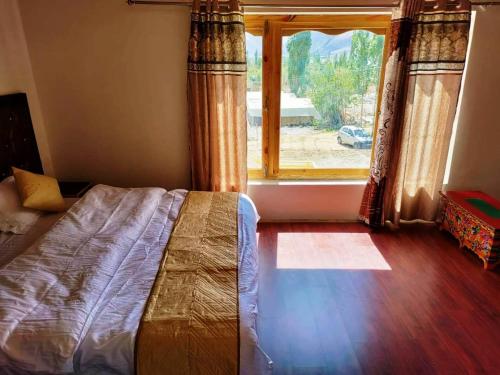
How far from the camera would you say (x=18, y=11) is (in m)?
2.90

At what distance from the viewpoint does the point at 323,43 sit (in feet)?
10.6

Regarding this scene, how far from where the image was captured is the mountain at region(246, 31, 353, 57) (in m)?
3.19

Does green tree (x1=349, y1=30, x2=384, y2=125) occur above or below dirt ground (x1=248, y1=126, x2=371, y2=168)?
above

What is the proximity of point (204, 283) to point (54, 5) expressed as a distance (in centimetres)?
271

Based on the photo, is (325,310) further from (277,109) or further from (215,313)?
(277,109)

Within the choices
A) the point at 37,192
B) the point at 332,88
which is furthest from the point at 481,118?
the point at 37,192

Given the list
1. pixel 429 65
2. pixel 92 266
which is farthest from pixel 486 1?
pixel 92 266

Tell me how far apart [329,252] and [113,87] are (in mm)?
2411

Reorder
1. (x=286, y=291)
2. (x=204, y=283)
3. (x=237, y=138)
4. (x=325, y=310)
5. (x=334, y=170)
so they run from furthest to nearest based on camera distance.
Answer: (x=334, y=170) → (x=237, y=138) → (x=286, y=291) → (x=325, y=310) → (x=204, y=283)

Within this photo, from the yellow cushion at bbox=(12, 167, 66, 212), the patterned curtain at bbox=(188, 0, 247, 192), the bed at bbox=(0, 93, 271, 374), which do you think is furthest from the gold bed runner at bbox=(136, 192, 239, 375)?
the patterned curtain at bbox=(188, 0, 247, 192)

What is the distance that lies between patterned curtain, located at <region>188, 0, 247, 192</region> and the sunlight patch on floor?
727 mm

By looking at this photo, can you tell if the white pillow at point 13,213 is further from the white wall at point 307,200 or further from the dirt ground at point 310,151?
the dirt ground at point 310,151

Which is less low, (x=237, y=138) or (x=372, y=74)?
(x=372, y=74)

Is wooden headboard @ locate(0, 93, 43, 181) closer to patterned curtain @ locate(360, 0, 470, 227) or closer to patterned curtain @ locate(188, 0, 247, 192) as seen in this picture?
patterned curtain @ locate(188, 0, 247, 192)
